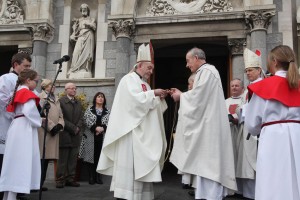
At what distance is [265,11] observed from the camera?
8.52 m

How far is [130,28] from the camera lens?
9.38 meters

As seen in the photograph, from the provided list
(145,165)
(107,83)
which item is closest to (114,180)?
(145,165)

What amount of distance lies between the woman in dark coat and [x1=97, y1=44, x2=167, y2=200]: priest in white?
2.38 meters

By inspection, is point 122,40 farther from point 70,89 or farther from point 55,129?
point 55,129

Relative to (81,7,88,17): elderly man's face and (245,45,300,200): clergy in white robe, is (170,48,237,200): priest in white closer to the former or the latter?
(245,45,300,200): clergy in white robe

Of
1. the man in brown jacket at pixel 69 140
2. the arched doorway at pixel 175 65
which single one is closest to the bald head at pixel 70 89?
the man in brown jacket at pixel 69 140

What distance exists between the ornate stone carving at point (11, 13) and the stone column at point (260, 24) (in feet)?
20.1

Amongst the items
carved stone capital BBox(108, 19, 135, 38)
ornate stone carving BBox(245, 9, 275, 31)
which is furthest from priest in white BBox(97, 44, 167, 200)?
ornate stone carving BBox(245, 9, 275, 31)

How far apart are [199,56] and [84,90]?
4967 millimetres

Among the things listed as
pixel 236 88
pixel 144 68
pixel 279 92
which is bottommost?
pixel 279 92

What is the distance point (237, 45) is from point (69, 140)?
15.2 ft

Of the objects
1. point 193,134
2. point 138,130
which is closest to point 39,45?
point 138,130

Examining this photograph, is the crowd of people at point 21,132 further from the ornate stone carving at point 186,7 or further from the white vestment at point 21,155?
the ornate stone carving at point 186,7

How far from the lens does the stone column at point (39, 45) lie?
32.2 ft
